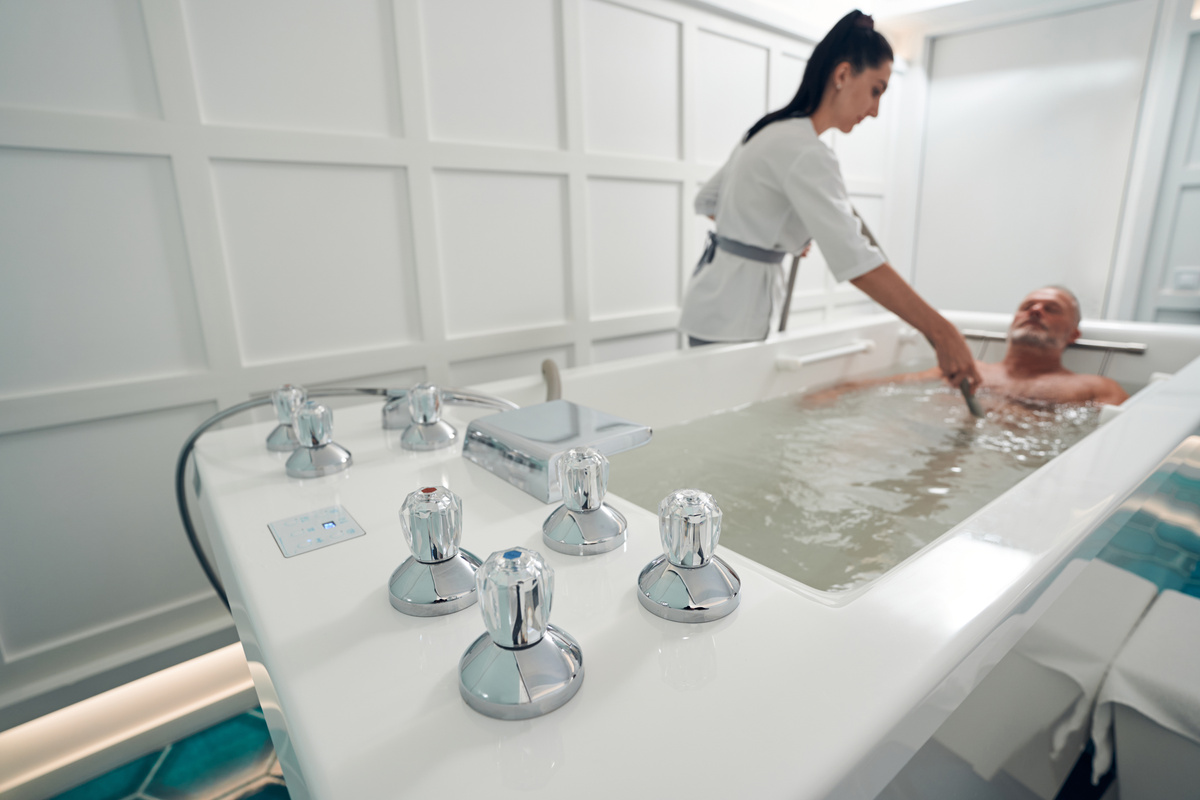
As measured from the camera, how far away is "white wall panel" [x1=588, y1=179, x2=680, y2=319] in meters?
1.95

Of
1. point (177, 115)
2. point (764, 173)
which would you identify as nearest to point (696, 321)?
point (764, 173)

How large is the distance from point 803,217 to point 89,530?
1670 millimetres

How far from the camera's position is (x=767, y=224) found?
156cm

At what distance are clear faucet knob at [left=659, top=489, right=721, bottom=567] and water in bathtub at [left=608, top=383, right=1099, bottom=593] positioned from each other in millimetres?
435

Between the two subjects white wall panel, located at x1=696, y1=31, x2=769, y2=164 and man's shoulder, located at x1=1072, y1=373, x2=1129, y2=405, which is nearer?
man's shoulder, located at x1=1072, y1=373, x2=1129, y2=405

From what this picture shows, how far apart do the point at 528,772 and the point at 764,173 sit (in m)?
1.46

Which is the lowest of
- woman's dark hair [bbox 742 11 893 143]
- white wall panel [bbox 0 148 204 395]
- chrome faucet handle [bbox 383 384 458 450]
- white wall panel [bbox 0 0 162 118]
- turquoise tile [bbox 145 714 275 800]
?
turquoise tile [bbox 145 714 275 800]

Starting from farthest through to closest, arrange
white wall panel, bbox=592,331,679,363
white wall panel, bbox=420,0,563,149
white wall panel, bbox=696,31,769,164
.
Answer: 1. white wall panel, bbox=696,31,769,164
2. white wall panel, bbox=592,331,679,363
3. white wall panel, bbox=420,0,563,149

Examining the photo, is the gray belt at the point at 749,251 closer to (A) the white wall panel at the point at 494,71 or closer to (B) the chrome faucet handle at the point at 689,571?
(A) the white wall panel at the point at 494,71

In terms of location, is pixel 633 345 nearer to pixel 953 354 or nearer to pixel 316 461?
pixel 953 354

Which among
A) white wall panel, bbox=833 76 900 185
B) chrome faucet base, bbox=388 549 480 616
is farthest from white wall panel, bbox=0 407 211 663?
white wall panel, bbox=833 76 900 185

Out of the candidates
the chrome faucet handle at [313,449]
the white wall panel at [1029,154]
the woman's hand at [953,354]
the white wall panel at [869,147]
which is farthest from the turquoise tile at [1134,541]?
the white wall panel at [1029,154]

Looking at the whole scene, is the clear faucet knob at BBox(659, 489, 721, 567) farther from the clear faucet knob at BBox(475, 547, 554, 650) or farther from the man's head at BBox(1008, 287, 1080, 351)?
the man's head at BBox(1008, 287, 1080, 351)

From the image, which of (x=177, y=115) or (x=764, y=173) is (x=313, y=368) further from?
(x=764, y=173)
